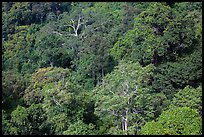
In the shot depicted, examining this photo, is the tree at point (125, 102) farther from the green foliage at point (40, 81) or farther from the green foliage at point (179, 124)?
the green foliage at point (40, 81)

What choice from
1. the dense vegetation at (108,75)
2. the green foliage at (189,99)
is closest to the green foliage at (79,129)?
Result: the dense vegetation at (108,75)

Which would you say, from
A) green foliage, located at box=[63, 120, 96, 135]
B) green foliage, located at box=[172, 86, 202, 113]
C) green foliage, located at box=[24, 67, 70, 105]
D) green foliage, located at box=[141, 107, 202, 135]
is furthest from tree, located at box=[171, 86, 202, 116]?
green foliage, located at box=[24, 67, 70, 105]

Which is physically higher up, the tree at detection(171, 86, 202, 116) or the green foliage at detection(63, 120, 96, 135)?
the tree at detection(171, 86, 202, 116)

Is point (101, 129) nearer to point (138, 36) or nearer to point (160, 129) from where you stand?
point (160, 129)

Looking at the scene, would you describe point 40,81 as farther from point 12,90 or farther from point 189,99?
point 189,99

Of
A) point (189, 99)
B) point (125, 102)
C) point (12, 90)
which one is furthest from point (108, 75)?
point (12, 90)

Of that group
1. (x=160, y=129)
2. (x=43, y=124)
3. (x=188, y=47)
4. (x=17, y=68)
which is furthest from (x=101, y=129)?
(x=17, y=68)

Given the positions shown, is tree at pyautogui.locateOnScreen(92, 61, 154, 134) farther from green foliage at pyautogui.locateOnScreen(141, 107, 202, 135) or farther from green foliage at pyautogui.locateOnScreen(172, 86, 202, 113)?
green foliage at pyautogui.locateOnScreen(141, 107, 202, 135)
